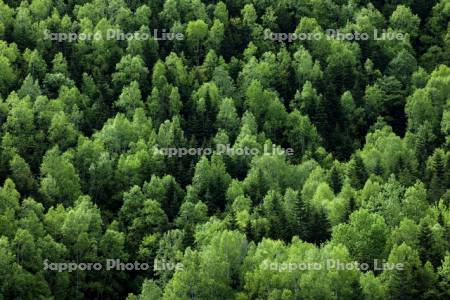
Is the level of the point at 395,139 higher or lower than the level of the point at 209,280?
higher

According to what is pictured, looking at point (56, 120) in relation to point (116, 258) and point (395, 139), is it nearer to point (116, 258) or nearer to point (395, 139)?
point (116, 258)

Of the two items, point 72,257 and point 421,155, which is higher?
point 421,155

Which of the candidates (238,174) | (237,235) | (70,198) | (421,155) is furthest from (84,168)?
(421,155)

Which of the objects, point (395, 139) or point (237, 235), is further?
point (395, 139)

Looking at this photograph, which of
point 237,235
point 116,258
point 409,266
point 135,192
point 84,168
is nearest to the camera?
point 409,266

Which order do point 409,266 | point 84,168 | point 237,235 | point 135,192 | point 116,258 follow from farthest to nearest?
point 84,168, point 135,192, point 116,258, point 237,235, point 409,266

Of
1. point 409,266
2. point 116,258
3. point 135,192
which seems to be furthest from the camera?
point 135,192

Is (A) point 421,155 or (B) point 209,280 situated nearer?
(B) point 209,280

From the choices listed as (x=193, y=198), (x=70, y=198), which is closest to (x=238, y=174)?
(x=193, y=198)

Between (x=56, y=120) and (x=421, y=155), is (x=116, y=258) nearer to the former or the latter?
(x=56, y=120)
